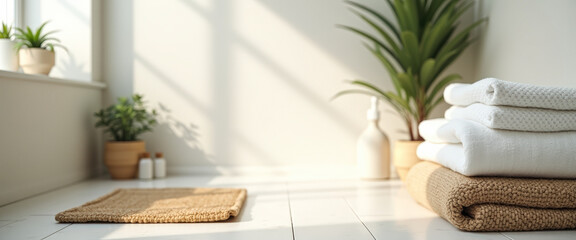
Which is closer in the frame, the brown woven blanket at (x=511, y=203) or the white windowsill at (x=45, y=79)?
the brown woven blanket at (x=511, y=203)

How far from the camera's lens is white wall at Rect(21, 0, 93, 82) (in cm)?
275

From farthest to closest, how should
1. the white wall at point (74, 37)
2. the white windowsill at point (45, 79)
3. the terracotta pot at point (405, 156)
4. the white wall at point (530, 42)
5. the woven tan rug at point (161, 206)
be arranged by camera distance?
the white wall at point (74, 37) < the terracotta pot at point (405, 156) < the white windowsill at point (45, 79) < the white wall at point (530, 42) < the woven tan rug at point (161, 206)

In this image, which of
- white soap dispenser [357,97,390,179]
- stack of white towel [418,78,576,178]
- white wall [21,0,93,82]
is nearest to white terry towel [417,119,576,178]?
stack of white towel [418,78,576,178]

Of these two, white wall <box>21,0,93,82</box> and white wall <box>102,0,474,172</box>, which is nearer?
white wall <box>21,0,93,82</box>

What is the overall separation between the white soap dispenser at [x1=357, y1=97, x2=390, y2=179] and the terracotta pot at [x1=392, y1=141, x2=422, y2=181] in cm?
13

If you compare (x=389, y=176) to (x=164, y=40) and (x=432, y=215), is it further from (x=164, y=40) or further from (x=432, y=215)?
(x=164, y=40)

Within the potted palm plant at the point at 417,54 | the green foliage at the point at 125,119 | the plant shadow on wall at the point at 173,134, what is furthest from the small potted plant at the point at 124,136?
the potted palm plant at the point at 417,54

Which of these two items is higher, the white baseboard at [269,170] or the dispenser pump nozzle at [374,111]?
the dispenser pump nozzle at [374,111]

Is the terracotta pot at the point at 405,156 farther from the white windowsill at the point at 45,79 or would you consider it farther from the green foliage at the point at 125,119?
the white windowsill at the point at 45,79

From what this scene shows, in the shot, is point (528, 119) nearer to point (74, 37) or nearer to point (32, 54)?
point (32, 54)

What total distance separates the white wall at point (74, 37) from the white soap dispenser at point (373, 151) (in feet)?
4.67

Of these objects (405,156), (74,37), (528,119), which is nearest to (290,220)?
(528,119)

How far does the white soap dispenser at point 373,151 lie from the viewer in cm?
262

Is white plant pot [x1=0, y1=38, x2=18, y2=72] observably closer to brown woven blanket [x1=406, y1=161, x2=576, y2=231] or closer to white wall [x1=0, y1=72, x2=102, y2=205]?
white wall [x1=0, y1=72, x2=102, y2=205]
